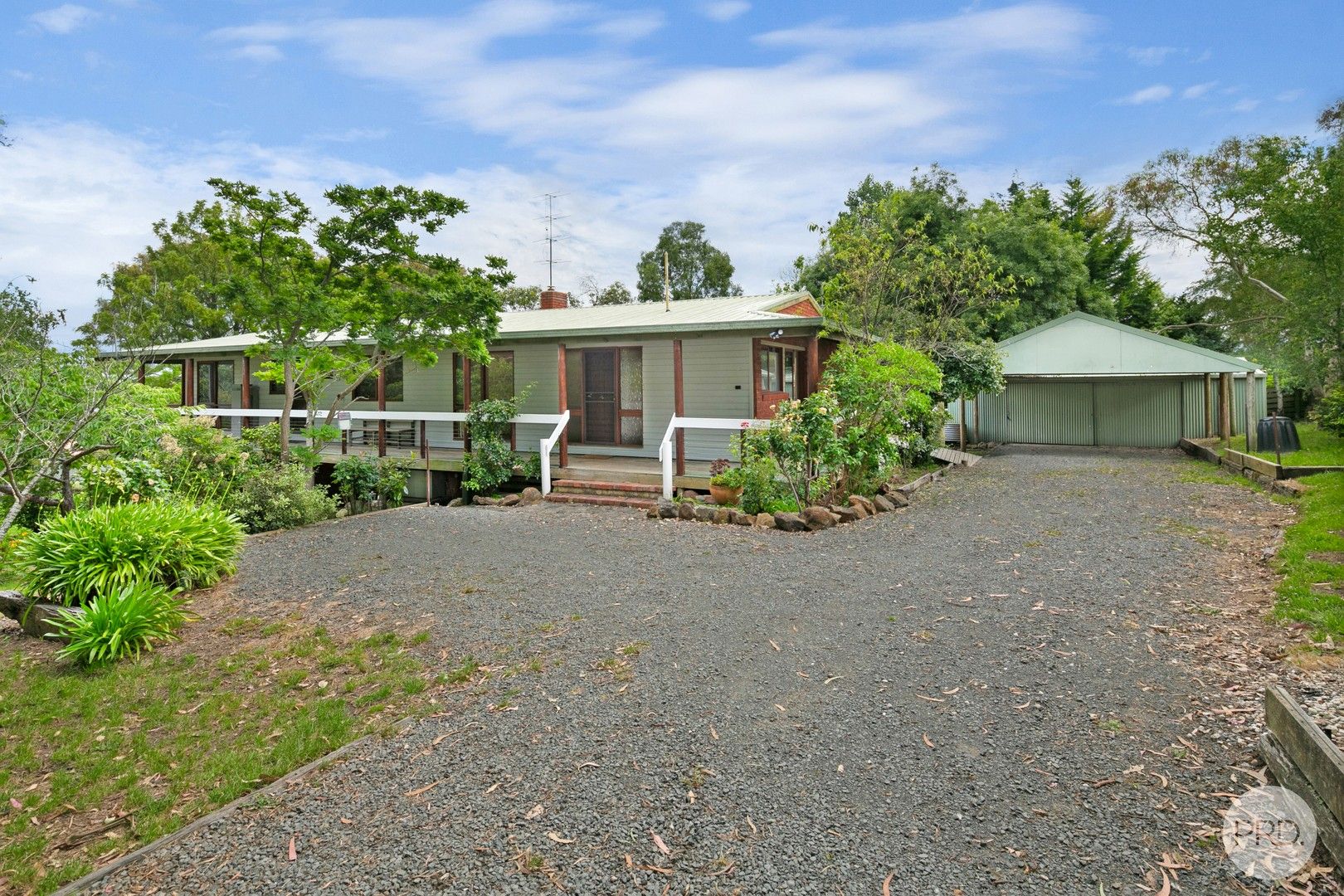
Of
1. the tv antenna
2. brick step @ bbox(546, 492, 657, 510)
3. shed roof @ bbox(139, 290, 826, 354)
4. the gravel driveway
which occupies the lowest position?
the gravel driveway

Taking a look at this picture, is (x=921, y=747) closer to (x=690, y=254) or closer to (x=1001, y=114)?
(x=1001, y=114)

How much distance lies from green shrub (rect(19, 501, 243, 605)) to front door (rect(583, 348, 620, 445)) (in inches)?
323

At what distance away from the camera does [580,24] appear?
10.5 metres

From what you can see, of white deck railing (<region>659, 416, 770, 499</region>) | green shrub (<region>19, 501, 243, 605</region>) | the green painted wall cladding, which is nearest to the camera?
green shrub (<region>19, 501, 243, 605</region>)

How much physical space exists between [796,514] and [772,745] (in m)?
5.65

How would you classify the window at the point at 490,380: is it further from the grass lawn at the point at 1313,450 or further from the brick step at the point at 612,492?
the grass lawn at the point at 1313,450

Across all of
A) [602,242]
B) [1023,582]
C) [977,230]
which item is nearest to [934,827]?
[1023,582]

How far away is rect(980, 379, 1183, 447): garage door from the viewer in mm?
19250

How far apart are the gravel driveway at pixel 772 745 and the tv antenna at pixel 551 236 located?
14.6 meters

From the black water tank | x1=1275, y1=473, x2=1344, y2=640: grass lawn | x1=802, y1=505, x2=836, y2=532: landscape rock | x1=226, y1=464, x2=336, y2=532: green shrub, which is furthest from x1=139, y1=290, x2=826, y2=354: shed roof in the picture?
the black water tank

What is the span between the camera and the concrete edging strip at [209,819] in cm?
295

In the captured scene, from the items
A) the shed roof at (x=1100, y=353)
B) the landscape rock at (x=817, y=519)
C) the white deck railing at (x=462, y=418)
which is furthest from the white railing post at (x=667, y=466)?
the shed roof at (x=1100, y=353)

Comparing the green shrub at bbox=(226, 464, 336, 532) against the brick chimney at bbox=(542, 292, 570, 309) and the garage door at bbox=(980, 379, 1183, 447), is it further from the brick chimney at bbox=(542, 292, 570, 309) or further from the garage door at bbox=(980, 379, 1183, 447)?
the garage door at bbox=(980, 379, 1183, 447)

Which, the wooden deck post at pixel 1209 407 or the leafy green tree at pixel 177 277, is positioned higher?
the leafy green tree at pixel 177 277
